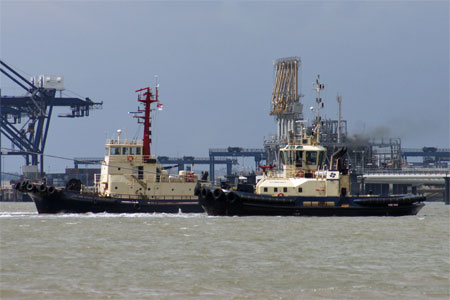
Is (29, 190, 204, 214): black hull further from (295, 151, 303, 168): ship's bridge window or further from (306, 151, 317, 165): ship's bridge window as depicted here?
(306, 151, 317, 165): ship's bridge window

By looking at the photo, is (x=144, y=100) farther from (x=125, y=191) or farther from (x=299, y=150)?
(x=299, y=150)

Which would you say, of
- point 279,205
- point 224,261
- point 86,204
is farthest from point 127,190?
point 224,261

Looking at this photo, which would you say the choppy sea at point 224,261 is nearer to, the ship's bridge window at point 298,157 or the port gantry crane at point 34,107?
Answer: the ship's bridge window at point 298,157

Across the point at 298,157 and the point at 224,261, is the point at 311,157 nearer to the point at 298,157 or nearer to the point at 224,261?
the point at 298,157

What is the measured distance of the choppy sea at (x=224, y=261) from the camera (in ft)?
67.3

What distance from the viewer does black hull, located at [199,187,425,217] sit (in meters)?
48.0

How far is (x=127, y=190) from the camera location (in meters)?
53.9

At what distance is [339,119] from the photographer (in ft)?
381

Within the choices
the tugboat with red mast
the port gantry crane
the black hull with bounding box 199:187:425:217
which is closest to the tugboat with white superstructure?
the black hull with bounding box 199:187:425:217

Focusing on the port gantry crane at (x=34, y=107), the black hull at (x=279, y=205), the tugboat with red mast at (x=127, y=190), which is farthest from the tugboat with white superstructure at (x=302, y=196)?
the port gantry crane at (x=34, y=107)

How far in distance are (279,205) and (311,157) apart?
443 centimetres

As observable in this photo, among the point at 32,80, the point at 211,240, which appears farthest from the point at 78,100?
the point at 211,240

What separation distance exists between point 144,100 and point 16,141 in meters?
75.2

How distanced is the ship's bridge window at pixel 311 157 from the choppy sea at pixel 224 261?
9311 mm
